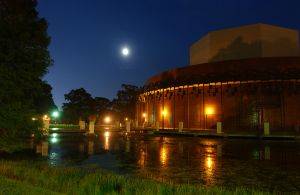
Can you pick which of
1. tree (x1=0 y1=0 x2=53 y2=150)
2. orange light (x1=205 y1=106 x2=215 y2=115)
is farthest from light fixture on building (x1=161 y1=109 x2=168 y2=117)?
tree (x1=0 y1=0 x2=53 y2=150)

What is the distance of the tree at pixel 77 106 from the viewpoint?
8681cm

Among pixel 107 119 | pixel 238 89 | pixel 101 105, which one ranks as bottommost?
pixel 107 119

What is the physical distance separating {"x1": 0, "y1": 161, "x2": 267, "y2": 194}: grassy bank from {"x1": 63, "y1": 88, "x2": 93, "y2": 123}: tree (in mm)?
77081

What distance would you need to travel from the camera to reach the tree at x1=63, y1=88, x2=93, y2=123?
86812 mm

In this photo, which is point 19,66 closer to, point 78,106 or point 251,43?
point 251,43

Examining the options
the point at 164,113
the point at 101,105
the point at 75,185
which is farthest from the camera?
the point at 101,105

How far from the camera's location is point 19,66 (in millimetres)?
14094

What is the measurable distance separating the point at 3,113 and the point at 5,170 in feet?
12.4

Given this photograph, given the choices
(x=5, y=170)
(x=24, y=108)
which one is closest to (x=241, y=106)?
(x=24, y=108)

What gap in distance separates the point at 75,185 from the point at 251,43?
55.5m

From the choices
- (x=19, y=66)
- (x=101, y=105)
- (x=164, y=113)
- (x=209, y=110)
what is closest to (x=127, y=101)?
(x=101, y=105)

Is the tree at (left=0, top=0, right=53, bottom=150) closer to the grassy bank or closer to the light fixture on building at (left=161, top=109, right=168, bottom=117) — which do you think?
the grassy bank

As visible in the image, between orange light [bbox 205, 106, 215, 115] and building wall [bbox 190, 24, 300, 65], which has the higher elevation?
building wall [bbox 190, 24, 300, 65]

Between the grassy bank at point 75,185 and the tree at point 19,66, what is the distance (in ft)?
12.5
